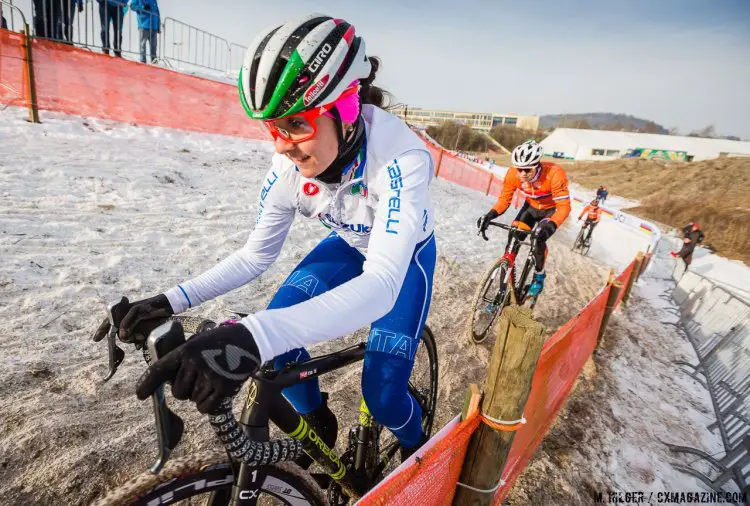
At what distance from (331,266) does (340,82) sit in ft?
3.40

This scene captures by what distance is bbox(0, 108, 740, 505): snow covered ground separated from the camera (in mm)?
2779

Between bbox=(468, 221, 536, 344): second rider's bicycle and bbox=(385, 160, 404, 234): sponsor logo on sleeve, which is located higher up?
bbox=(385, 160, 404, 234): sponsor logo on sleeve

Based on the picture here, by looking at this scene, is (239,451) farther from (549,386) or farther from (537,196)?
(537,196)

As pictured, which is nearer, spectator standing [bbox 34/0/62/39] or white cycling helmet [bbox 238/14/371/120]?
white cycling helmet [bbox 238/14/371/120]

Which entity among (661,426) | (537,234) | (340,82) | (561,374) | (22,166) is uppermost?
(340,82)

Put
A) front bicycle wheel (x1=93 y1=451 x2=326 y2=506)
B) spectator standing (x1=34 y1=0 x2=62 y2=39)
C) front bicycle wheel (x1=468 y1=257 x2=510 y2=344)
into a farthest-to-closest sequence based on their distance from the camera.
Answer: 1. spectator standing (x1=34 y1=0 x2=62 y2=39)
2. front bicycle wheel (x1=468 y1=257 x2=510 y2=344)
3. front bicycle wheel (x1=93 y1=451 x2=326 y2=506)

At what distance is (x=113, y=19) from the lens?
9844 mm

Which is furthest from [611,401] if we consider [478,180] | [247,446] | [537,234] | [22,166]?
[478,180]

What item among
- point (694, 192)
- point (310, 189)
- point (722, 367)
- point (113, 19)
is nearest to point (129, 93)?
point (113, 19)

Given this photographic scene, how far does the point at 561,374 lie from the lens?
362cm

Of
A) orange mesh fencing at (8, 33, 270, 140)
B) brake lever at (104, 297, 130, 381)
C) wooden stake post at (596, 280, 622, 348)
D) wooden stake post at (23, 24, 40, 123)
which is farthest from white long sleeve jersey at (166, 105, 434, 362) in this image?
orange mesh fencing at (8, 33, 270, 140)

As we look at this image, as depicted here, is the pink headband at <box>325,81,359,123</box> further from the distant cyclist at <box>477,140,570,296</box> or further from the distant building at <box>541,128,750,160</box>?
the distant building at <box>541,128,750,160</box>

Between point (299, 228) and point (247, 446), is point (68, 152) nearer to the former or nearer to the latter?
point (299, 228)

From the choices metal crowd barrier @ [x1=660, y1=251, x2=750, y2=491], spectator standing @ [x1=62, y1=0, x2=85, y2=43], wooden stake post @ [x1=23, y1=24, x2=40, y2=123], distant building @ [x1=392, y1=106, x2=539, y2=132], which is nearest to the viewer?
metal crowd barrier @ [x1=660, y1=251, x2=750, y2=491]
